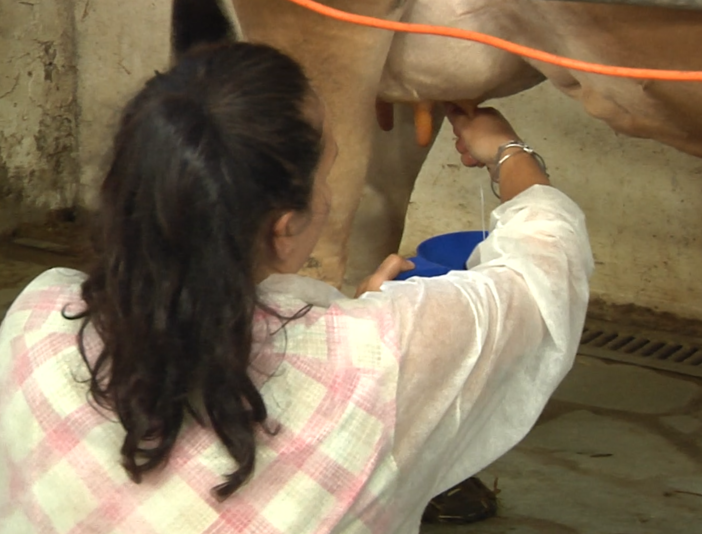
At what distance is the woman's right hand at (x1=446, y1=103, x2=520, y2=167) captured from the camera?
902 mm

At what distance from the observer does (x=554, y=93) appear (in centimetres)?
206

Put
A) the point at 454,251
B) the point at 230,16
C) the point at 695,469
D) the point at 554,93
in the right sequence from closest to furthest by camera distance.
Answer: the point at 454,251, the point at 230,16, the point at 695,469, the point at 554,93

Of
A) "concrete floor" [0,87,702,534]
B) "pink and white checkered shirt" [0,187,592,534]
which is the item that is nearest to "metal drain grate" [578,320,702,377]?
"concrete floor" [0,87,702,534]

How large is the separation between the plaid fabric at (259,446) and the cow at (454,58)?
20.2 inches

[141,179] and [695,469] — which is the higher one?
[141,179]

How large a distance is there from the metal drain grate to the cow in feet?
2.71

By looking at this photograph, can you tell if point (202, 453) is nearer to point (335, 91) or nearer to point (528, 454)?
point (335, 91)

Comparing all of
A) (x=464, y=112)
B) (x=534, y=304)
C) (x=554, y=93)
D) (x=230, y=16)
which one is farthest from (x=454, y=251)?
(x=554, y=93)

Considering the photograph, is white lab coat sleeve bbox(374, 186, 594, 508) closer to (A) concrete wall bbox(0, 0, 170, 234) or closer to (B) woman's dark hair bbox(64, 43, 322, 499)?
(B) woman's dark hair bbox(64, 43, 322, 499)

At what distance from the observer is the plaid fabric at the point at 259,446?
Result: 563mm

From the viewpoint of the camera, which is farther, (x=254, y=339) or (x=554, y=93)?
(x=554, y=93)

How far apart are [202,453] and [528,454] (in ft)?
3.27

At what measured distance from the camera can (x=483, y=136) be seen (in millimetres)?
925

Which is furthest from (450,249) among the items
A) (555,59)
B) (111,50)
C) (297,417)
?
(111,50)
